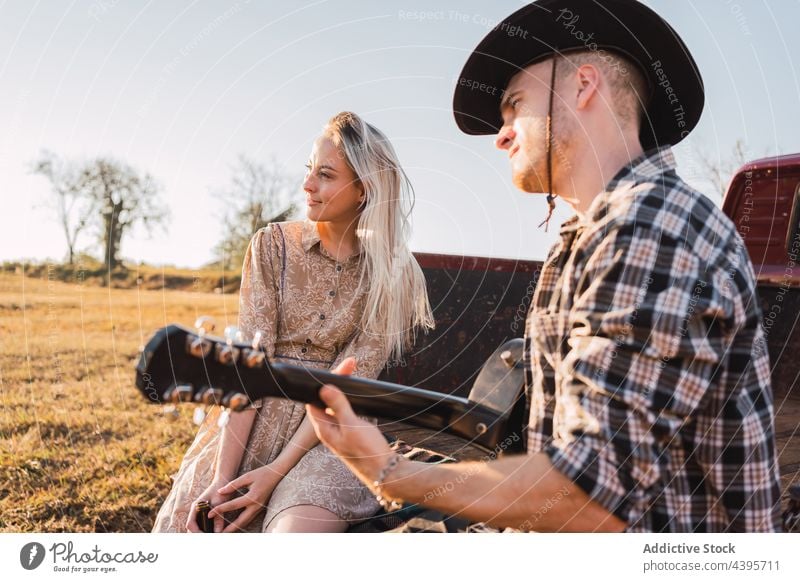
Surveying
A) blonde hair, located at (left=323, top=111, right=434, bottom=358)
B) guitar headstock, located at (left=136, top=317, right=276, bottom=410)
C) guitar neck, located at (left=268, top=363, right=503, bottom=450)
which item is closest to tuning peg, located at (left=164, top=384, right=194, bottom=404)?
guitar headstock, located at (left=136, top=317, right=276, bottom=410)

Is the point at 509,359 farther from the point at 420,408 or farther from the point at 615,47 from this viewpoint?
the point at 615,47

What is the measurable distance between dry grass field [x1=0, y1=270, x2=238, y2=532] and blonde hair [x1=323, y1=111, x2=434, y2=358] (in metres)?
1.01

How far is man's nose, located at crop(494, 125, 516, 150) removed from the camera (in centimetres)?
173

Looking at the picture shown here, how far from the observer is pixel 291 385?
1.52 meters

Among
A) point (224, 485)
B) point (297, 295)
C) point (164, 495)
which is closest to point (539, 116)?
point (297, 295)

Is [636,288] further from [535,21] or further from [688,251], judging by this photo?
[535,21]

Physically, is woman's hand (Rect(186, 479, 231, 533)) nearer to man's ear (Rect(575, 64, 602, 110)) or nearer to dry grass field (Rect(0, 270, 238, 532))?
dry grass field (Rect(0, 270, 238, 532))

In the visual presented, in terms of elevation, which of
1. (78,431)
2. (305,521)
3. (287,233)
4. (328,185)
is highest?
(328,185)

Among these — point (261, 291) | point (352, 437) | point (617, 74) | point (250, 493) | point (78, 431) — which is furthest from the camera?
point (78, 431)

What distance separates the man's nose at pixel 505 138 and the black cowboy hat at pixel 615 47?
0.17m

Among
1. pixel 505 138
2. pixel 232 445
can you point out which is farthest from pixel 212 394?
pixel 232 445

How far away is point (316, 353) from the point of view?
2.68 m

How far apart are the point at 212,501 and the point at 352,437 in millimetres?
1177

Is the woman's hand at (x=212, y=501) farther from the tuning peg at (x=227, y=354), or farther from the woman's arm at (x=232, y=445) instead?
the tuning peg at (x=227, y=354)
